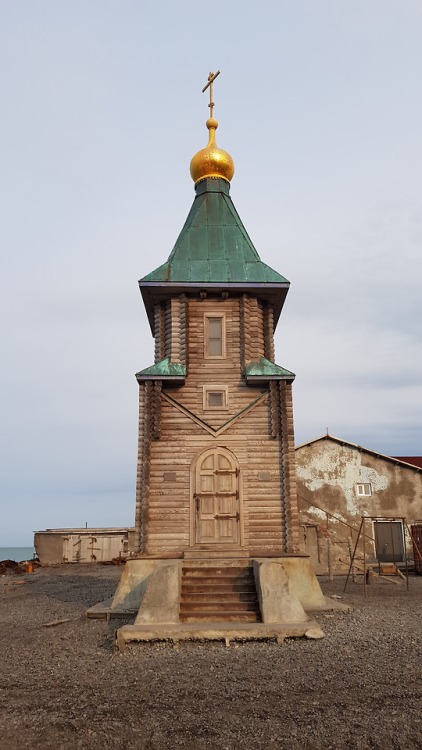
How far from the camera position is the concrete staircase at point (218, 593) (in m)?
10.8

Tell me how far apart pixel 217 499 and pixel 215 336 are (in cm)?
509

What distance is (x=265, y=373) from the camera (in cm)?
1495

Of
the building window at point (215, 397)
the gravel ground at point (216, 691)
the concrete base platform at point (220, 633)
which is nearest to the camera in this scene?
the gravel ground at point (216, 691)

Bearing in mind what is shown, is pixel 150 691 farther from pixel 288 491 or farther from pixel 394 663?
pixel 288 491

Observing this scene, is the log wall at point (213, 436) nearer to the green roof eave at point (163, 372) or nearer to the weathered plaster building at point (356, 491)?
the green roof eave at point (163, 372)

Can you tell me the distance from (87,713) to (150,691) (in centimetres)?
107

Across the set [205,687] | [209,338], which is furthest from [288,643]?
[209,338]

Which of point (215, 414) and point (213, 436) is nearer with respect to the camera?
point (213, 436)

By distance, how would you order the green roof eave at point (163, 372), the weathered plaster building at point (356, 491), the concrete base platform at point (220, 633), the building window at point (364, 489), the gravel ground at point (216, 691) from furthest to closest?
1. the building window at point (364, 489)
2. the weathered plaster building at point (356, 491)
3. the green roof eave at point (163, 372)
4. the concrete base platform at point (220, 633)
5. the gravel ground at point (216, 691)

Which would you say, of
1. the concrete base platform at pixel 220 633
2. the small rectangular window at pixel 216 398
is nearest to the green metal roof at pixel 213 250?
the small rectangular window at pixel 216 398

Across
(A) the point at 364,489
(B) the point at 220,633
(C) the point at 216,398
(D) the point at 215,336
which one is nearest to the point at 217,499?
(C) the point at 216,398

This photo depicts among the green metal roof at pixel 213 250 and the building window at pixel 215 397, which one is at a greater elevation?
the green metal roof at pixel 213 250

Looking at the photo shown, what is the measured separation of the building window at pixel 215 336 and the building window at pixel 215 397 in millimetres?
1040

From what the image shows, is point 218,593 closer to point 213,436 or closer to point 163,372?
point 213,436
